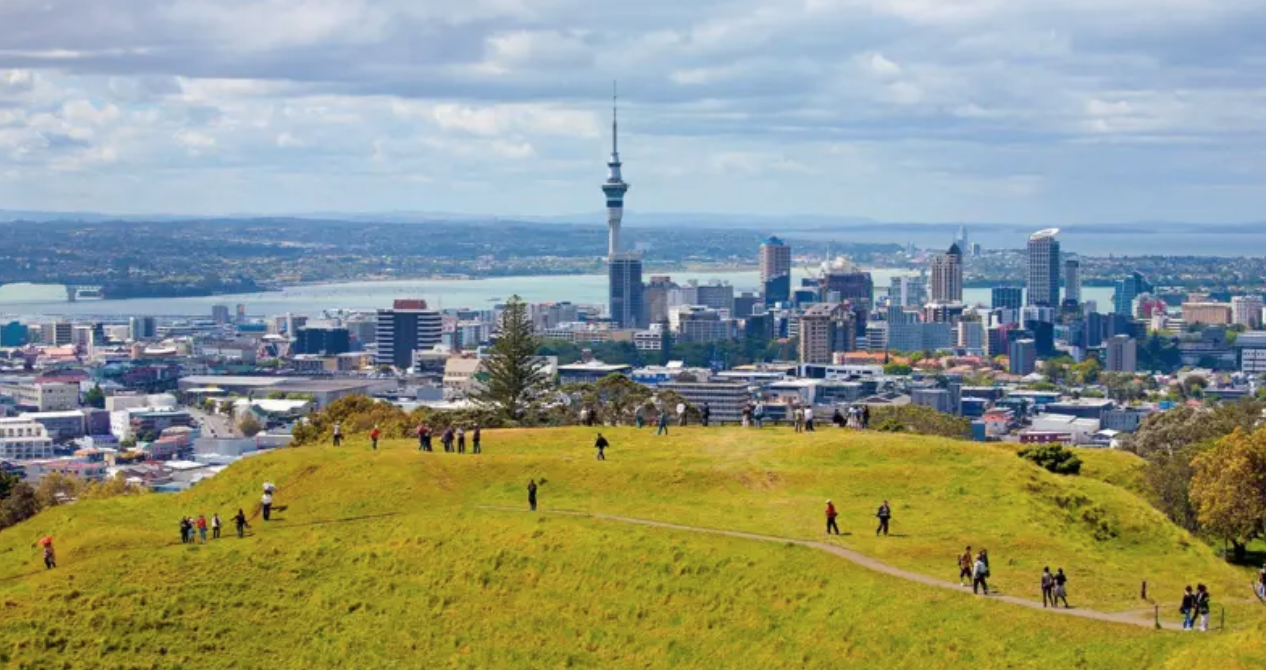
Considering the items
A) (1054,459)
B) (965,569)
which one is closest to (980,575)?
(965,569)

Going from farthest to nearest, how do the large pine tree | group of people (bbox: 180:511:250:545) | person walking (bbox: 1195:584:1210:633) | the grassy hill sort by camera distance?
the large pine tree
group of people (bbox: 180:511:250:545)
the grassy hill
person walking (bbox: 1195:584:1210:633)

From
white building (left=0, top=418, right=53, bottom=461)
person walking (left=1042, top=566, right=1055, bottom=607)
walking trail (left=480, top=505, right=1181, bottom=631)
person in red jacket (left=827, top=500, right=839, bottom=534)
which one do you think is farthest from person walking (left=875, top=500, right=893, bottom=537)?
white building (left=0, top=418, right=53, bottom=461)

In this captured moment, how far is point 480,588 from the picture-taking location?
3700cm

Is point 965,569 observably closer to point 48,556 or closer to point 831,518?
point 831,518

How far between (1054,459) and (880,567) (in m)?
18.6

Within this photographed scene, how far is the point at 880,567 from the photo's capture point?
35562 millimetres

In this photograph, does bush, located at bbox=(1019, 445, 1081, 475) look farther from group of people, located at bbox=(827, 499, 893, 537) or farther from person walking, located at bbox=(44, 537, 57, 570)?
person walking, located at bbox=(44, 537, 57, 570)

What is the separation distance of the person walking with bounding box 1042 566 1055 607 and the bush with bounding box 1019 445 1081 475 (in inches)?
768

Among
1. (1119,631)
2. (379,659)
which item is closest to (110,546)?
(379,659)

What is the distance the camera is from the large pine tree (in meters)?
69.2

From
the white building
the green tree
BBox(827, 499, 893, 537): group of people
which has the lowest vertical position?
the white building

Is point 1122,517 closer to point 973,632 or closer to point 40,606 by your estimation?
point 973,632

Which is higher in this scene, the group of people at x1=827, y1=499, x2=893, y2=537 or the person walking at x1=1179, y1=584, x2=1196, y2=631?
the group of people at x1=827, y1=499, x2=893, y2=537

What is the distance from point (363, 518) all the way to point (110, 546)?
213 inches
